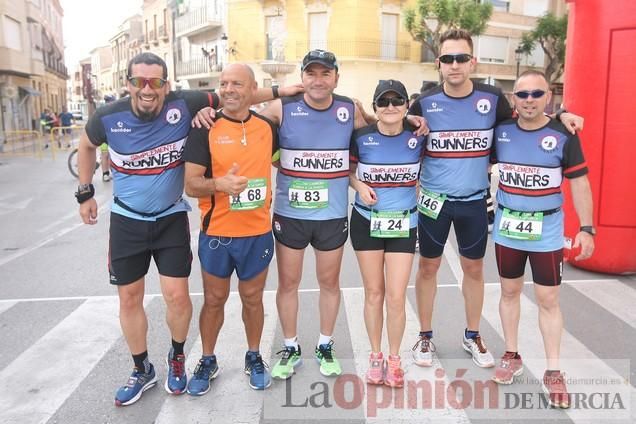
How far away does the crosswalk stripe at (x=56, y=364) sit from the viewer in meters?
3.50

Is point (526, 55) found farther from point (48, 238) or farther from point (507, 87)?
point (48, 238)

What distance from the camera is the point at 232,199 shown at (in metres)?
3.52

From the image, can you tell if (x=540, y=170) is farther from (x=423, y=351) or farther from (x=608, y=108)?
(x=608, y=108)

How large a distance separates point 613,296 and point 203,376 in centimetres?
429

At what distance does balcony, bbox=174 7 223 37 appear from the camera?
39.2 m

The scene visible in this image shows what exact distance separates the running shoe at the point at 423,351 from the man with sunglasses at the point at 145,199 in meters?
1.73

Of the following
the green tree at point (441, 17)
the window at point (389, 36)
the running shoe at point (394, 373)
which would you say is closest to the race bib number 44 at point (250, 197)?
the running shoe at point (394, 373)

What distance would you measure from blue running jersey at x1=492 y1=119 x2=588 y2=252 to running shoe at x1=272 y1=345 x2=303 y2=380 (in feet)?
5.80

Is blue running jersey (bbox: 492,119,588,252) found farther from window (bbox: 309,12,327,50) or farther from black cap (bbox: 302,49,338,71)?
window (bbox: 309,12,327,50)

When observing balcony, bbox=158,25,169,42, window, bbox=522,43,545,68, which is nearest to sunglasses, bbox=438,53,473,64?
window, bbox=522,43,545,68

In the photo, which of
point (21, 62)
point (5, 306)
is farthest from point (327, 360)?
point (21, 62)

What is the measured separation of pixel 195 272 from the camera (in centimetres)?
671

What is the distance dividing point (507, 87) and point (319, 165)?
37.7 m

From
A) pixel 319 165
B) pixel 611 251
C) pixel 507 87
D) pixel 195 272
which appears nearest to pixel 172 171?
pixel 319 165
